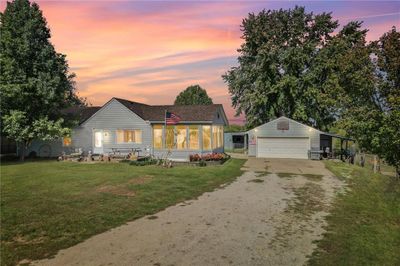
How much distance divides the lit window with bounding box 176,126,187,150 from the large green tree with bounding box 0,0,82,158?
32.1 feet

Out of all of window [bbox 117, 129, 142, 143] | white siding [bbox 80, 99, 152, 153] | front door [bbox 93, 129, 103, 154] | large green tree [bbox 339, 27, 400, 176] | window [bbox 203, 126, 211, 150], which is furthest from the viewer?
front door [bbox 93, 129, 103, 154]

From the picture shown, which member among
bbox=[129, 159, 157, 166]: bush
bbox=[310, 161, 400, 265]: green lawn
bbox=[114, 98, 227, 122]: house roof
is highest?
bbox=[114, 98, 227, 122]: house roof

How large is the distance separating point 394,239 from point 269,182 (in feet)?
29.4

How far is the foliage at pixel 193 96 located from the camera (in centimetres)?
7044

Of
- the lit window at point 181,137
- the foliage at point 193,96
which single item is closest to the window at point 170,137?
the lit window at point 181,137

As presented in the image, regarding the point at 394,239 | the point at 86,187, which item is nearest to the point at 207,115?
the point at 86,187

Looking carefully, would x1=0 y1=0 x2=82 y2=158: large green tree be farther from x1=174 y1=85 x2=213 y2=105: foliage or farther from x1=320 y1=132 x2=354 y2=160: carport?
x1=174 y1=85 x2=213 y2=105: foliage

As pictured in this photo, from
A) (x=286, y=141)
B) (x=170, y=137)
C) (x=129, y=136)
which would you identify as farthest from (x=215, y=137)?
(x=286, y=141)

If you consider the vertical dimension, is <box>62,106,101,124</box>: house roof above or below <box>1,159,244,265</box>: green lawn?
above

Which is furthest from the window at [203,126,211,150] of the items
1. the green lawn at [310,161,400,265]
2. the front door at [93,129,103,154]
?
the green lawn at [310,161,400,265]

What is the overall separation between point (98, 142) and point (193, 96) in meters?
41.8

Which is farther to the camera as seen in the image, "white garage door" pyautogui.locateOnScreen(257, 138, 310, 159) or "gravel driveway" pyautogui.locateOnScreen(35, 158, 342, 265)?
"white garage door" pyautogui.locateOnScreen(257, 138, 310, 159)

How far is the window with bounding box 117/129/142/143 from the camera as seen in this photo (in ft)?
96.5

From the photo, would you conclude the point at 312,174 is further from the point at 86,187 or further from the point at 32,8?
the point at 32,8
